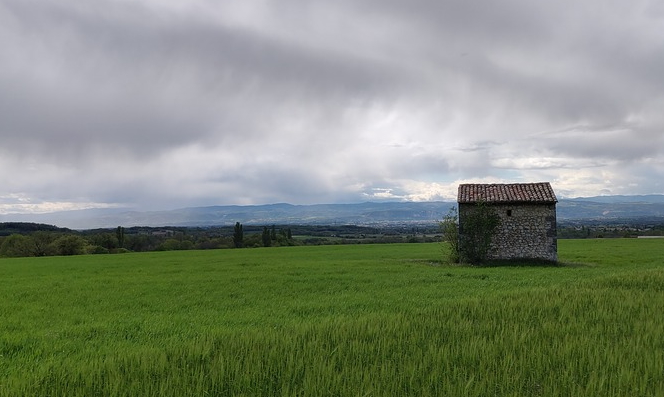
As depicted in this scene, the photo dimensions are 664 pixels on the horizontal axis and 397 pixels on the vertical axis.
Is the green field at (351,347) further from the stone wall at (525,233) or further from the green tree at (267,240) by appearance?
the green tree at (267,240)

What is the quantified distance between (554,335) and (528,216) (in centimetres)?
2577

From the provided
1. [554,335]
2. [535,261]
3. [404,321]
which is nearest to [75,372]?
[404,321]

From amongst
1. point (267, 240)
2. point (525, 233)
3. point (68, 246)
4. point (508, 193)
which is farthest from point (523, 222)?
point (68, 246)

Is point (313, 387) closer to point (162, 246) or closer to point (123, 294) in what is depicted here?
point (123, 294)

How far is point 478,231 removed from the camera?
1238 inches

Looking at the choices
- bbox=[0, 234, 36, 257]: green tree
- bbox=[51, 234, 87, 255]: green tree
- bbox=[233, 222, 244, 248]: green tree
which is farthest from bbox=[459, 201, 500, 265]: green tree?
bbox=[0, 234, 36, 257]: green tree

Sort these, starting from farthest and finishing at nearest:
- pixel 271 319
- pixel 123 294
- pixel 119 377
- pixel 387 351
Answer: pixel 123 294
pixel 271 319
pixel 387 351
pixel 119 377

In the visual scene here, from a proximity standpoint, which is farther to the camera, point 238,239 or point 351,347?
point 238,239

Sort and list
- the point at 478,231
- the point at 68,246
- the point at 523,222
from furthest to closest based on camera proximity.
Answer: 1. the point at 68,246
2. the point at 478,231
3. the point at 523,222

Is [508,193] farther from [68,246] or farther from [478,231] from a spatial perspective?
[68,246]

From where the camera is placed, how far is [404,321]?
880 cm

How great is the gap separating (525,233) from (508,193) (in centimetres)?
317

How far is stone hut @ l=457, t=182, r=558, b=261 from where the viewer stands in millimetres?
30656

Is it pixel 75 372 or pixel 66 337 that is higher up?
pixel 75 372
